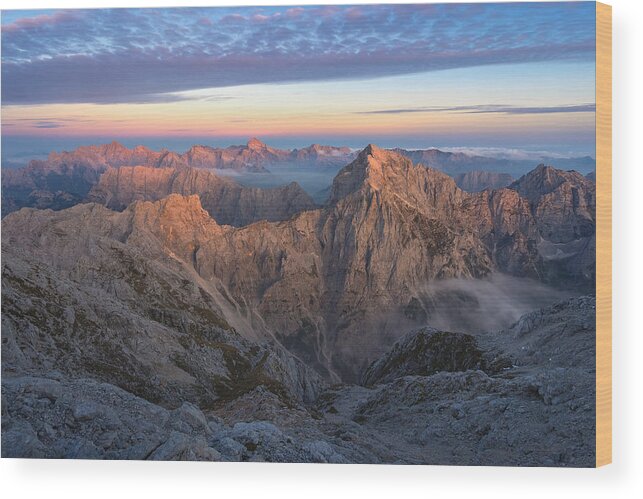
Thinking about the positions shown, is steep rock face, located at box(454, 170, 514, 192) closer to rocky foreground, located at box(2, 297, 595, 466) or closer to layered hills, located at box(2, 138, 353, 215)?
layered hills, located at box(2, 138, 353, 215)

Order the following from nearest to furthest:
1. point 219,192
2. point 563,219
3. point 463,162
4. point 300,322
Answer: point 563,219, point 463,162, point 300,322, point 219,192

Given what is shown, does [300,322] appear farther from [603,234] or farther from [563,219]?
[603,234]

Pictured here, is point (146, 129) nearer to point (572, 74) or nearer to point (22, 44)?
point (22, 44)

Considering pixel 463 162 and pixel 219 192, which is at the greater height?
pixel 463 162

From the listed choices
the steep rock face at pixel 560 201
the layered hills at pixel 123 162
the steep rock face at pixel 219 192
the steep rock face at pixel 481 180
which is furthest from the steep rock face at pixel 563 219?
the steep rock face at pixel 219 192

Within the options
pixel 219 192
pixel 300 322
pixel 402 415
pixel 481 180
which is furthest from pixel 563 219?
pixel 219 192

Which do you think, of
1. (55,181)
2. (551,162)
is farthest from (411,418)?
(55,181)
